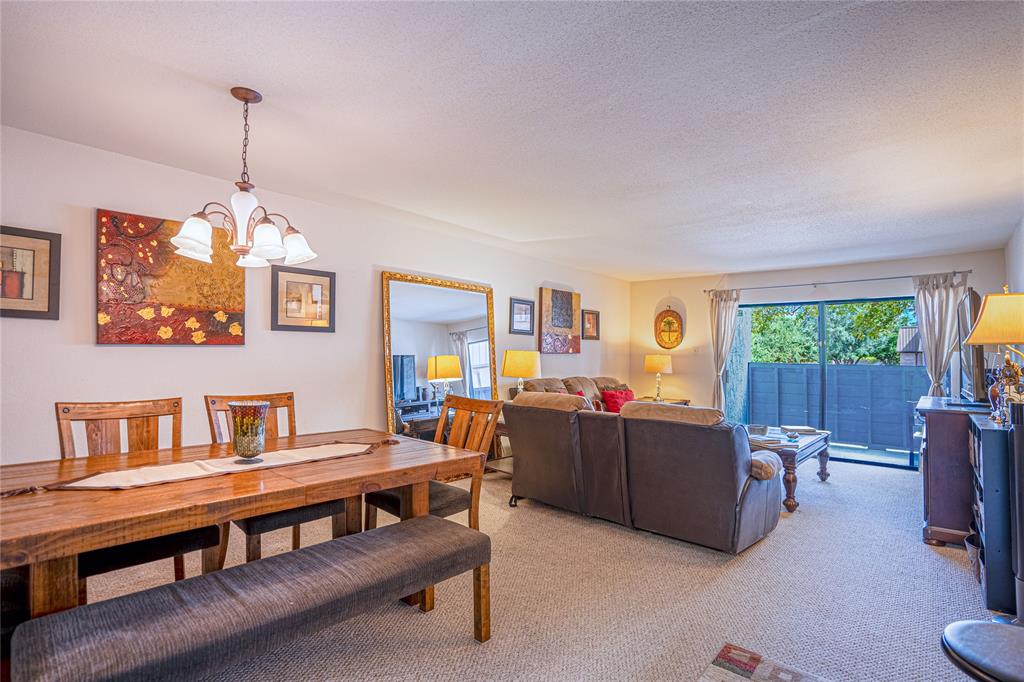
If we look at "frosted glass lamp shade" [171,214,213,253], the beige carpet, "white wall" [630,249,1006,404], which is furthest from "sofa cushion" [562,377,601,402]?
"frosted glass lamp shade" [171,214,213,253]

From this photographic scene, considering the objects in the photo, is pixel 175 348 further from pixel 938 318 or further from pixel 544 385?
pixel 938 318

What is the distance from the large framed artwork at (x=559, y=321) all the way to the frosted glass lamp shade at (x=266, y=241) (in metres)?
4.01

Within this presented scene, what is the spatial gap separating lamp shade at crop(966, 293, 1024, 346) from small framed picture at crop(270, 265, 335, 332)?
4.08 meters

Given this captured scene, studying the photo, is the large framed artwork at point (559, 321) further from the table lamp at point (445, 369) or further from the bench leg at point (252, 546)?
the bench leg at point (252, 546)

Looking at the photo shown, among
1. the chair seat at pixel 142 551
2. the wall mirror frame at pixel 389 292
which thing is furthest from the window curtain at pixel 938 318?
the chair seat at pixel 142 551

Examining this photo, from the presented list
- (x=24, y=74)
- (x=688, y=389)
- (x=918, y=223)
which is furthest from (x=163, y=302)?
(x=688, y=389)

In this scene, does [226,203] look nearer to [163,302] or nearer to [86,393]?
[163,302]

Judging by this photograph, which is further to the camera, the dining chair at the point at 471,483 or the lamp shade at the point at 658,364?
the lamp shade at the point at 658,364

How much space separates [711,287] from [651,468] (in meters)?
4.73

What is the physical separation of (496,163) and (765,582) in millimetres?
2776

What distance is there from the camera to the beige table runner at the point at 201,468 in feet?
5.48

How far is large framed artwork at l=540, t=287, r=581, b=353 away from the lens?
6051 millimetres

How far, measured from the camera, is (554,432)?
138 inches

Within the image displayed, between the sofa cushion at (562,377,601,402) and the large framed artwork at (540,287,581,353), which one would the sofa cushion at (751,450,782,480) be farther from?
the large framed artwork at (540,287,581,353)
